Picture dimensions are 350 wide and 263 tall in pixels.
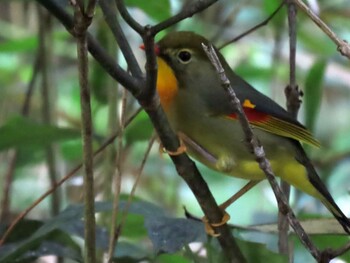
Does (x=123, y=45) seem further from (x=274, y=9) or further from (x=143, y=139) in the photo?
(x=274, y=9)

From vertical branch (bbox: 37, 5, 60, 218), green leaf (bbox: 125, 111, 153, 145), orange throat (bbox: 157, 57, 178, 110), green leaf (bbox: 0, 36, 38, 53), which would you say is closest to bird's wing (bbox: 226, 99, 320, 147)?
orange throat (bbox: 157, 57, 178, 110)

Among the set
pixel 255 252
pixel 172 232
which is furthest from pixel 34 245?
pixel 255 252

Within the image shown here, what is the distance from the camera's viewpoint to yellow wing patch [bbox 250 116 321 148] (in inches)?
63.0

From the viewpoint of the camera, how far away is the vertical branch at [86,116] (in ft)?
3.34

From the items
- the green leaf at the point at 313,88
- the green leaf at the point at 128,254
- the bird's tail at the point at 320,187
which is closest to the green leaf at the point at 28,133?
the green leaf at the point at 128,254

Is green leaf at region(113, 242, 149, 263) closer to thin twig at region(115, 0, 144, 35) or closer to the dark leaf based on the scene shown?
the dark leaf

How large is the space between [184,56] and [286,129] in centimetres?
26

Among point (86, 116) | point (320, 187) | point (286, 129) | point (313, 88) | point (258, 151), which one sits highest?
point (313, 88)

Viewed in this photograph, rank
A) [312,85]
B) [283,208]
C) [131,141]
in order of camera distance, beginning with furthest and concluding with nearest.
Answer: [312,85] < [131,141] < [283,208]

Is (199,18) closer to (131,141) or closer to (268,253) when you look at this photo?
(131,141)

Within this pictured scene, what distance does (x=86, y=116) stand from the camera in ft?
3.75

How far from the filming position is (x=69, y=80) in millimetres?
3309

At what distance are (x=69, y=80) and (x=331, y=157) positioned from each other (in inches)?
48.0

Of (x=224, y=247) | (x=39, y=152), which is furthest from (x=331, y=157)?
(x=224, y=247)
